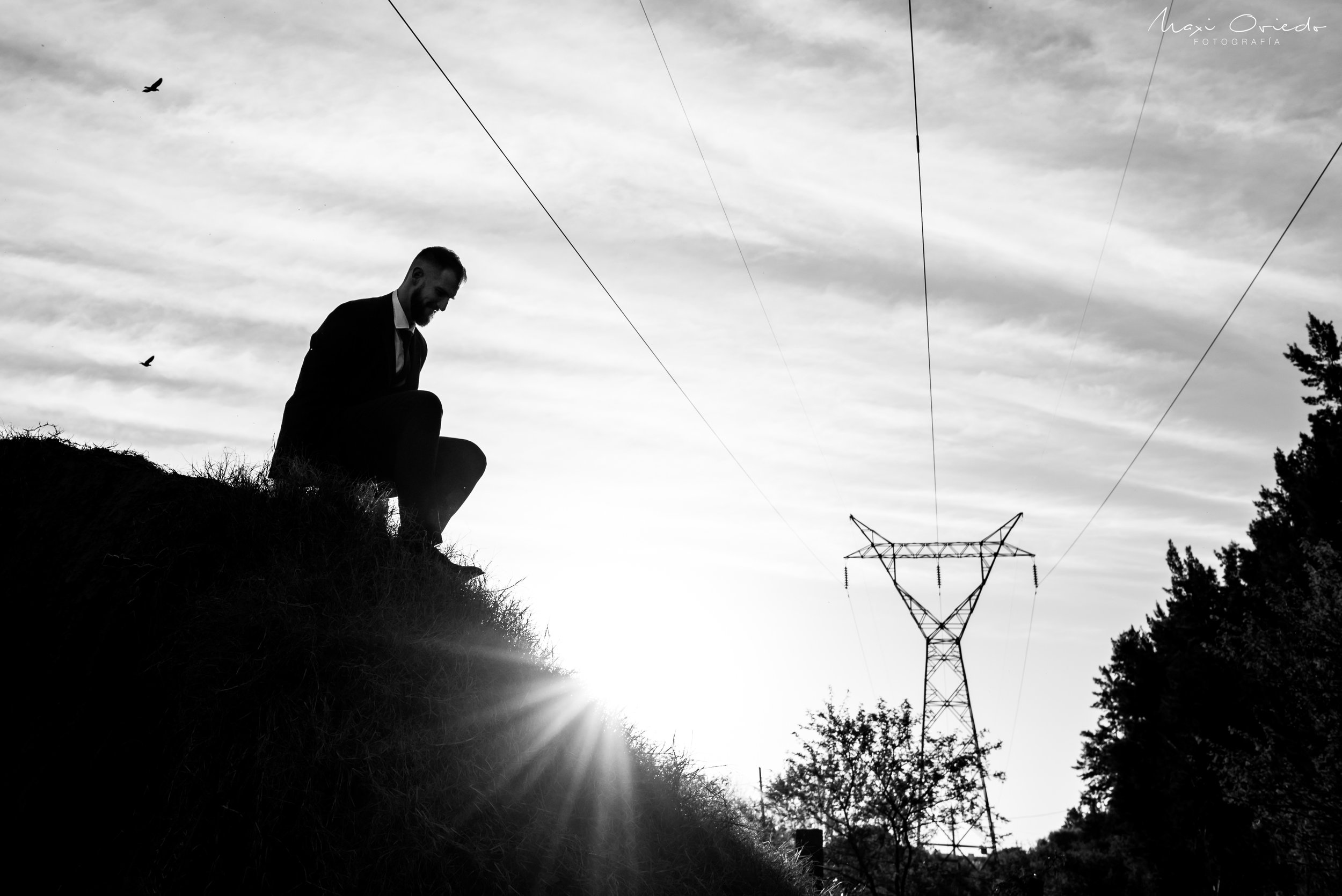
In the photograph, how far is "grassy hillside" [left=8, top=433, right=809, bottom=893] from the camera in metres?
4.58

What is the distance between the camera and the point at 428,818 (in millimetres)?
4984

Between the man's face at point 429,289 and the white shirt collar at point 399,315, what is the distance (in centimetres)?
6

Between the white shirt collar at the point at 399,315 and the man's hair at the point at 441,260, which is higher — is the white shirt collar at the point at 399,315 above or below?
below

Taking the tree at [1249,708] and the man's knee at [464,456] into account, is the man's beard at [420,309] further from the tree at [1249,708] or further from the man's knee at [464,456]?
the tree at [1249,708]

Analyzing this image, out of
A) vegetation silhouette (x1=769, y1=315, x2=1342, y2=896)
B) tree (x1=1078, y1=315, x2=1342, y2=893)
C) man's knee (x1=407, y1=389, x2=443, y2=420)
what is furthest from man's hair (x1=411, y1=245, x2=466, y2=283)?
tree (x1=1078, y1=315, x2=1342, y2=893)

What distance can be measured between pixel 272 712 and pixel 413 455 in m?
1.85

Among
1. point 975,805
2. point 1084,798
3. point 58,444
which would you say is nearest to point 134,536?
point 58,444

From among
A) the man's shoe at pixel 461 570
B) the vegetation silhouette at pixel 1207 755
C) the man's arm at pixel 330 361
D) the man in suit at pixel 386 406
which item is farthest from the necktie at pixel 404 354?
the vegetation silhouette at pixel 1207 755

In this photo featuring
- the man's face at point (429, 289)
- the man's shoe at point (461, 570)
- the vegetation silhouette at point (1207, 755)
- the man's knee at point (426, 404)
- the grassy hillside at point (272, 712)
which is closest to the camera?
the grassy hillside at point (272, 712)

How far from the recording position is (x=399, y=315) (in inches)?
256

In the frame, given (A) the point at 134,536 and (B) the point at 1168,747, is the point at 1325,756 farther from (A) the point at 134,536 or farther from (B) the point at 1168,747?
(B) the point at 1168,747

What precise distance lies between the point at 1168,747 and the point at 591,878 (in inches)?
2153

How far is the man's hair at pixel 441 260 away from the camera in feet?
21.2

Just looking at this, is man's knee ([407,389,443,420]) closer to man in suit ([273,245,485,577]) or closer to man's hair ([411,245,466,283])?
man in suit ([273,245,485,577])
